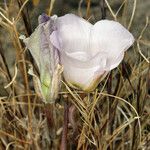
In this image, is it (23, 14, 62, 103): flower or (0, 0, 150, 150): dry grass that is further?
(0, 0, 150, 150): dry grass

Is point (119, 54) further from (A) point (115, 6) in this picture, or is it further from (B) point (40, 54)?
(A) point (115, 6)

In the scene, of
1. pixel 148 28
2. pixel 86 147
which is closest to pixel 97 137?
pixel 86 147

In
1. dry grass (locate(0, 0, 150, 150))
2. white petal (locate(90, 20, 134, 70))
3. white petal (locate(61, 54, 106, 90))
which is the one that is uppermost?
white petal (locate(90, 20, 134, 70))

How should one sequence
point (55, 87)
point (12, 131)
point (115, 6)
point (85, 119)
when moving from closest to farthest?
point (55, 87) → point (85, 119) → point (12, 131) → point (115, 6)

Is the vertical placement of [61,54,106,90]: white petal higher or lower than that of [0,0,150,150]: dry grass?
higher

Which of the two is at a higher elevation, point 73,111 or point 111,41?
point 111,41
